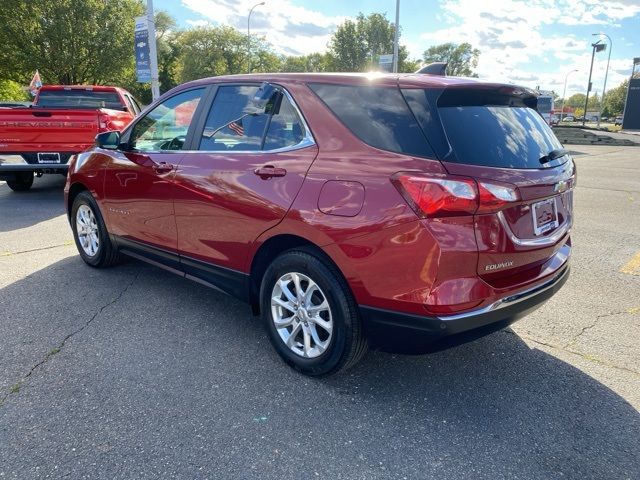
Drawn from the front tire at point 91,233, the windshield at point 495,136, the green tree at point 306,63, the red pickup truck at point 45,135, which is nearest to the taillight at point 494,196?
the windshield at point 495,136

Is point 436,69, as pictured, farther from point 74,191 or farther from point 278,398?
point 74,191

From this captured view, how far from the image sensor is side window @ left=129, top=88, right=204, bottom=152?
3.73 meters

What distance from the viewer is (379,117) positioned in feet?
8.53

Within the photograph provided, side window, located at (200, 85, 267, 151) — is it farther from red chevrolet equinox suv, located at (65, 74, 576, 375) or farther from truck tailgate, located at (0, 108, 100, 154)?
truck tailgate, located at (0, 108, 100, 154)

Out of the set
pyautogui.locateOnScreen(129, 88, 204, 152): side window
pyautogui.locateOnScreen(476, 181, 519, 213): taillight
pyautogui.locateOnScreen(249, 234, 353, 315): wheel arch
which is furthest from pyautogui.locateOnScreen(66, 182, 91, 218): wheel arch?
pyautogui.locateOnScreen(476, 181, 519, 213): taillight

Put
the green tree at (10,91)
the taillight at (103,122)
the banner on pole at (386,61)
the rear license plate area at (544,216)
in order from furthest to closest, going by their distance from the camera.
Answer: the green tree at (10,91) < the banner on pole at (386,61) < the taillight at (103,122) < the rear license plate area at (544,216)

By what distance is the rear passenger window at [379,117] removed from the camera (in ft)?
8.08

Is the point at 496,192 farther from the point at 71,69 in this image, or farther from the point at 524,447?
the point at 71,69

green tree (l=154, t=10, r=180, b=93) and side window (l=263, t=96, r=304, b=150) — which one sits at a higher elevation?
green tree (l=154, t=10, r=180, b=93)

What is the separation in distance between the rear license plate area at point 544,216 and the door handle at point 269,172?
1409 millimetres

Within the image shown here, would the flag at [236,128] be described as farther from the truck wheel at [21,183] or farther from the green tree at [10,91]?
the green tree at [10,91]

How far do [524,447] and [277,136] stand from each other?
2180 millimetres

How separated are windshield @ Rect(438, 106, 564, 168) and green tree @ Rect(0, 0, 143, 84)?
30.4 m

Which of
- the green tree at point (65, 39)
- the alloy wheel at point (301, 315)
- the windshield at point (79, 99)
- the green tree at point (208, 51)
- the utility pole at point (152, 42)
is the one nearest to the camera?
the alloy wheel at point (301, 315)
